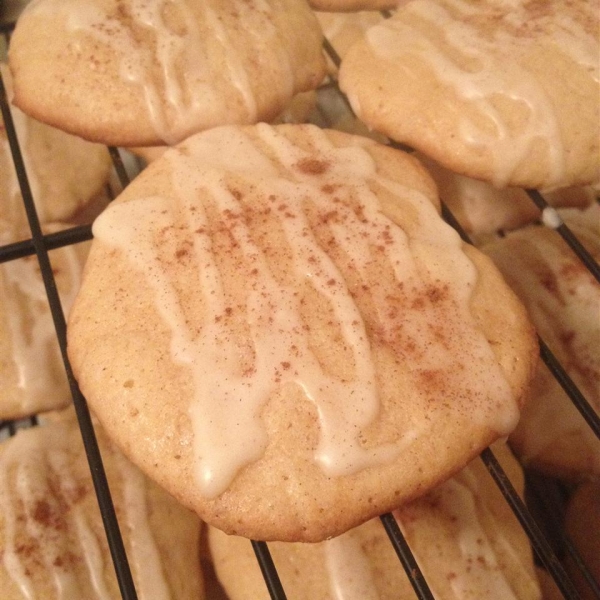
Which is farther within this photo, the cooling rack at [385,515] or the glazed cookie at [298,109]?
the glazed cookie at [298,109]

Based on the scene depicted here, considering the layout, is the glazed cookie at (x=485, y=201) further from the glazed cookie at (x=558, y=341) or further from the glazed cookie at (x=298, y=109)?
the glazed cookie at (x=298, y=109)

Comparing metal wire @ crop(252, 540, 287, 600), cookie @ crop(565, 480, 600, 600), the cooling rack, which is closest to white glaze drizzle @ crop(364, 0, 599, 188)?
the cooling rack

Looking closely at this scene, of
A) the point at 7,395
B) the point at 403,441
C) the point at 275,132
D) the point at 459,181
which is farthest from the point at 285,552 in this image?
the point at 459,181

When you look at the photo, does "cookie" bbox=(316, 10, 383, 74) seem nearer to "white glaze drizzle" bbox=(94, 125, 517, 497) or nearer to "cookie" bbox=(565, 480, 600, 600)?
"white glaze drizzle" bbox=(94, 125, 517, 497)

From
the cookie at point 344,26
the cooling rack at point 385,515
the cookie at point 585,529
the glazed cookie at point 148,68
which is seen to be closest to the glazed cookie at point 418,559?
the cooling rack at point 385,515

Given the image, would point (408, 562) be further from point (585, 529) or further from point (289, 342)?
point (585, 529)

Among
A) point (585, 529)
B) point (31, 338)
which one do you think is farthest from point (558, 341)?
point (31, 338)

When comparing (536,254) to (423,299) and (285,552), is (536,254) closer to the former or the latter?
(423,299)
